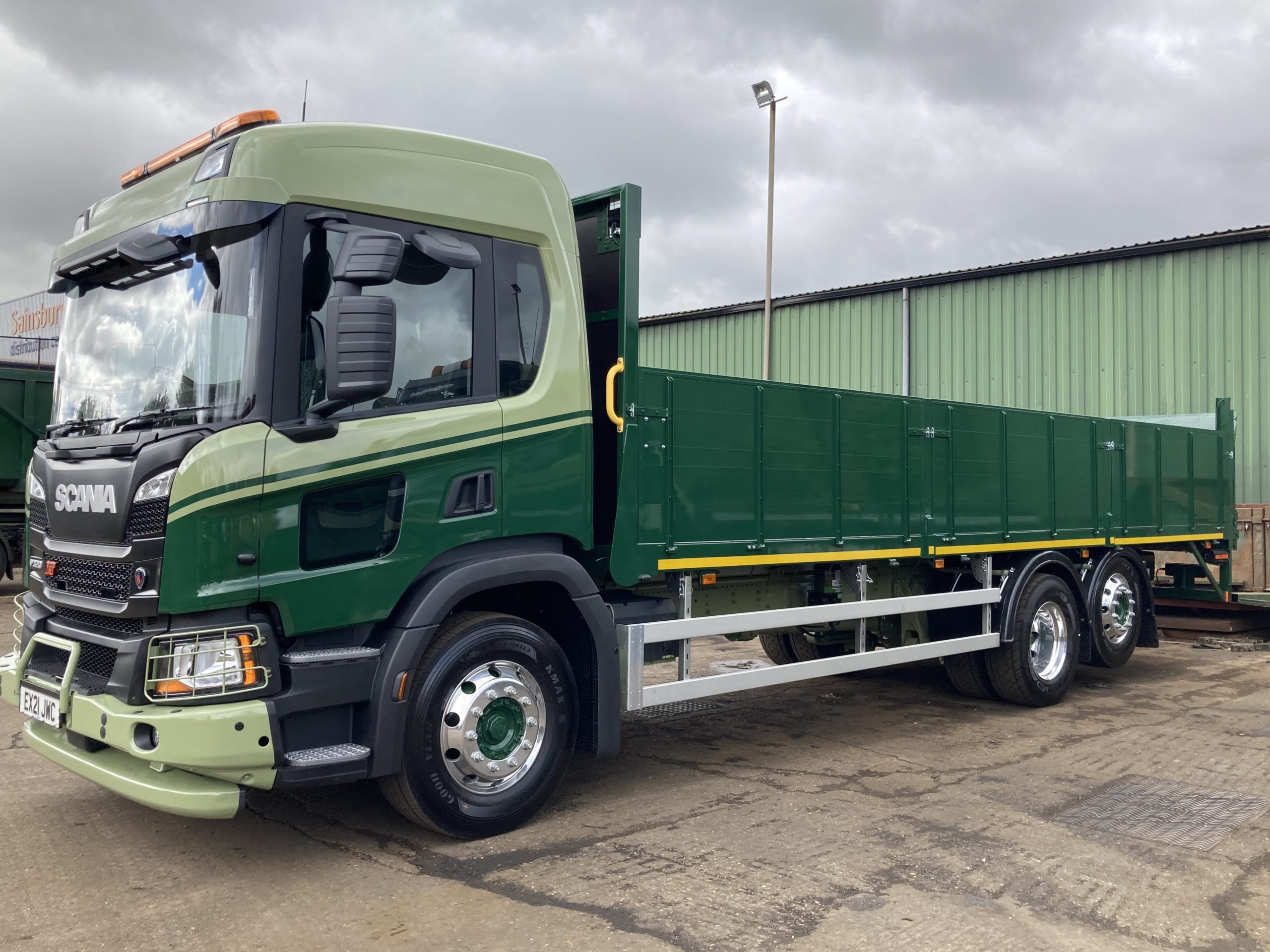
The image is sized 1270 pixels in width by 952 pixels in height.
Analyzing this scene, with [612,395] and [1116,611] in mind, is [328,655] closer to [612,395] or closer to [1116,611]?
[612,395]

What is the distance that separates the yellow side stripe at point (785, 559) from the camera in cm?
574

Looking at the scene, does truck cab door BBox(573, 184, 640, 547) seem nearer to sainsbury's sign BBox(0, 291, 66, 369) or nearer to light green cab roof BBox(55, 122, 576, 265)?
light green cab roof BBox(55, 122, 576, 265)

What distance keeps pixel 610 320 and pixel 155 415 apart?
92.5 inches

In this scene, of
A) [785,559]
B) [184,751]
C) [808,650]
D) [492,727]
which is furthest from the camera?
[808,650]

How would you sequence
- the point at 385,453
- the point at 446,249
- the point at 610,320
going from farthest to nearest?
the point at 610,320 → the point at 446,249 → the point at 385,453

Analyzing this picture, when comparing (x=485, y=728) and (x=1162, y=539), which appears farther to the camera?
(x=1162, y=539)

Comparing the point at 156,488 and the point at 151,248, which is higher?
the point at 151,248

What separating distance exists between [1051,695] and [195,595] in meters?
6.85

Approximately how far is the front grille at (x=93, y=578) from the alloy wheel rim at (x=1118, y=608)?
312 inches

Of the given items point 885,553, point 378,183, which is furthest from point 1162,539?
point 378,183

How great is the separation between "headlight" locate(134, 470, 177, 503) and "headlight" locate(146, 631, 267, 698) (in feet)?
1.78

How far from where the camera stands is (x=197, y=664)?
4.11 m

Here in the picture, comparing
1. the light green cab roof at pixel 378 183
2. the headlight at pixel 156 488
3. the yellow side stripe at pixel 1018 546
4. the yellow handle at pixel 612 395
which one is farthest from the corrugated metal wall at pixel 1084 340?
the headlight at pixel 156 488

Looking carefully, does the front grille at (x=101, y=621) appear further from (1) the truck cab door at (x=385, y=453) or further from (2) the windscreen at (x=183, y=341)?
(2) the windscreen at (x=183, y=341)
